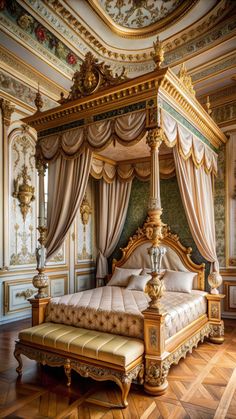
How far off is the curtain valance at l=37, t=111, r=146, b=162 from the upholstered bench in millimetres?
2077

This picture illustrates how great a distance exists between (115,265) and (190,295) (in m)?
1.85

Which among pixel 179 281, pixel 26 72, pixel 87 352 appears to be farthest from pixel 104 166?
pixel 87 352

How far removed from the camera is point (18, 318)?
5.46 metres

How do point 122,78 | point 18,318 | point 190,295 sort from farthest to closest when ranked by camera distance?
point 18,318 < point 190,295 < point 122,78

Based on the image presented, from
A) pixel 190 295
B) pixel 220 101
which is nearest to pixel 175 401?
pixel 190 295

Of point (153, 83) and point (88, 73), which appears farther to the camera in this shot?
point (88, 73)

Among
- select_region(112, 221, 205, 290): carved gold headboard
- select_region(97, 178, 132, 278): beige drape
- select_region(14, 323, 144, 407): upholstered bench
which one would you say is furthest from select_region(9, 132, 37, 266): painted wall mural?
select_region(14, 323, 144, 407): upholstered bench

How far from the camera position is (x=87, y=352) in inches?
113

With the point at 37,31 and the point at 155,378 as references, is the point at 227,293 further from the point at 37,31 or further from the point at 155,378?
the point at 37,31

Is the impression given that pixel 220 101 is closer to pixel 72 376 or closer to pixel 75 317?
pixel 75 317

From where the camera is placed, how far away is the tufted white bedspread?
3.19 meters

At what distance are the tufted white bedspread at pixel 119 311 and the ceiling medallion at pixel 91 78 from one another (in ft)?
8.33

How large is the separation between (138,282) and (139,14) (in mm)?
4225

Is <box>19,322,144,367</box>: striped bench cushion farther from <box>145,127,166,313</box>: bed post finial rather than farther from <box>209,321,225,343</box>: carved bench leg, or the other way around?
<box>209,321,225,343</box>: carved bench leg
